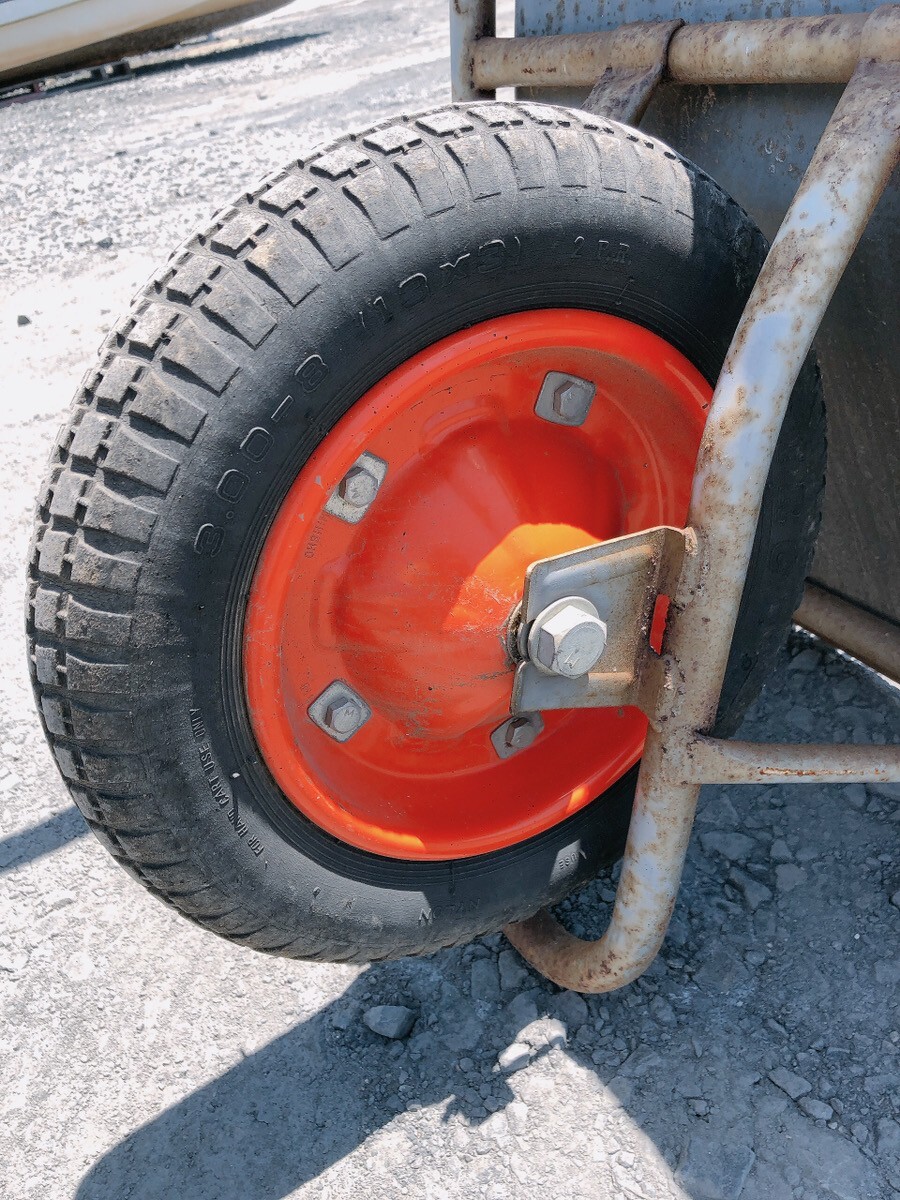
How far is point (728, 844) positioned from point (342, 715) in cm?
95

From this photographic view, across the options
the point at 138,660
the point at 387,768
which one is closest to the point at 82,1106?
the point at 387,768

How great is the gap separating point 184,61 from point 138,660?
1200 centimetres

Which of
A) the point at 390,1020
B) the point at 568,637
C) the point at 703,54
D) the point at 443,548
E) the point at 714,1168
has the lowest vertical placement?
the point at 714,1168

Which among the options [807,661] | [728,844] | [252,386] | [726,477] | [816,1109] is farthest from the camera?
[807,661]

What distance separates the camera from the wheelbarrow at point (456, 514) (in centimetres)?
128

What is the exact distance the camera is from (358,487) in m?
1.44

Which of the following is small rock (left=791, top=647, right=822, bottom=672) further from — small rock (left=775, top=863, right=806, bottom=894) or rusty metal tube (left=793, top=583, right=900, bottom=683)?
small rock (left=775, top=863, right=806, bottom=894)

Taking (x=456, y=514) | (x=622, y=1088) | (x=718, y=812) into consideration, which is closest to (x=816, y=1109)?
(x=622, y=1088)

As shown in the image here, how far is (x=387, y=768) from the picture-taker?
167 centimetres

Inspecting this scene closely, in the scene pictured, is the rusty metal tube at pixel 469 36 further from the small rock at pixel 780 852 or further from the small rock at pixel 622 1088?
the small rock at pixel 622 1088

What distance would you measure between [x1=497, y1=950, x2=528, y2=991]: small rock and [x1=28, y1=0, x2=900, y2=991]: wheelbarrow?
3.5 inches

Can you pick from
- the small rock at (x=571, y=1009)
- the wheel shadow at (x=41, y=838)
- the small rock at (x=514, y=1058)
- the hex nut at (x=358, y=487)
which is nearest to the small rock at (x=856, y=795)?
the small rock at (x=571, y=1009)

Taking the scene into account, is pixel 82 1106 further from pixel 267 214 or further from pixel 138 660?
pixel 267 214

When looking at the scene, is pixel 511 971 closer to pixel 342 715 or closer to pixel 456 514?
pixel 342 715
